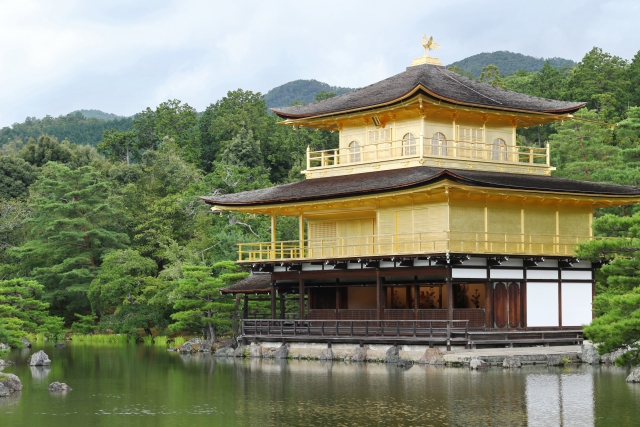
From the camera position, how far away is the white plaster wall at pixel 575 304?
126 ft

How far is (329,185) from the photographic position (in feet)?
132

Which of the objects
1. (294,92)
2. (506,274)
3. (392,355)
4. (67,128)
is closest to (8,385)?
(392,355)

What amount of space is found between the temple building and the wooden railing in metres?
0.07

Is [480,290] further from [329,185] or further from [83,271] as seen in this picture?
[83,271]

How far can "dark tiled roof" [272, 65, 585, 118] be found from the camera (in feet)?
130

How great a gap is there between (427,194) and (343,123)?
7.42 m

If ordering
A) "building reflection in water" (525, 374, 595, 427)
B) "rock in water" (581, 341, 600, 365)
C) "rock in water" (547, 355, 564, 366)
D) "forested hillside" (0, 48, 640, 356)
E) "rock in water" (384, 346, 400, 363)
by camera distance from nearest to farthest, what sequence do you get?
"building reflection in water" (525, 374, 595, 427) → "rock in water" (547, 355, 564, 366) → "rock in water" (581, 341, 600, 365) → "rock in water" (384, 346, 400, 363) → "forested hillside" (0, 48, 640, 356)

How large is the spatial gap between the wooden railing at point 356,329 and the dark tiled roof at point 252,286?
135 cm

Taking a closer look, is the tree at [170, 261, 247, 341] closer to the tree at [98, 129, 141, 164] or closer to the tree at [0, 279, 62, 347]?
the tree at [0, 279, 62, 347]

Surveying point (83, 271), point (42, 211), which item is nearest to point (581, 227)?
point (83, 271)

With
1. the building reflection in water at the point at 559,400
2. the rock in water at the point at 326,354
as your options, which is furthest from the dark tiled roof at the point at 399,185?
the building reflection in water at the point at 559,400

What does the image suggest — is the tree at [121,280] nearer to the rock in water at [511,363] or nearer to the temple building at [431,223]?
the temple building at [431,223]

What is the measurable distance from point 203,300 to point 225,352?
11.2 ft

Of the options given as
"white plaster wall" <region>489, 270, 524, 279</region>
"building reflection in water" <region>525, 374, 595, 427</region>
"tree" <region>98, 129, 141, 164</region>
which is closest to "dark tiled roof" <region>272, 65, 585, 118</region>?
"white plaster wall" <region>489, 270, 524, 279</region>
